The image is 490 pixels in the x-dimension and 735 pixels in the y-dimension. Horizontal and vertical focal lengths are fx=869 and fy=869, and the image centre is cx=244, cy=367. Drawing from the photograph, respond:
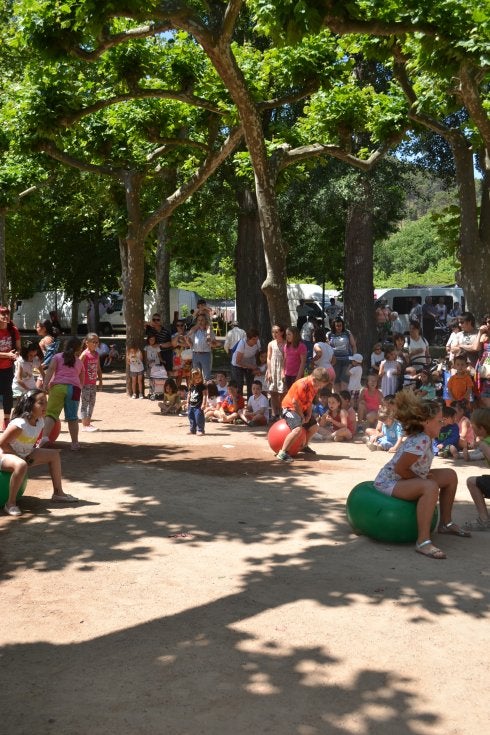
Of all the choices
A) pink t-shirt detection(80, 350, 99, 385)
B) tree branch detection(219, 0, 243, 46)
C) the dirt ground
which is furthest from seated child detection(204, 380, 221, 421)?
tree branch detection(219, 0, 243, 46)

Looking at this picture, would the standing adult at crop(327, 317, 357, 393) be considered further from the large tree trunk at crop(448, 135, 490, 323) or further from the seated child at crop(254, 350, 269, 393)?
the large tree trunk at crop(448, 135, 490, 323)

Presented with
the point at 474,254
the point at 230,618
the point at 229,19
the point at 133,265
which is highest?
the point at 229,19

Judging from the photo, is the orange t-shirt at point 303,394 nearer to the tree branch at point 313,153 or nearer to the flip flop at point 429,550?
the flip flop at point 429,550

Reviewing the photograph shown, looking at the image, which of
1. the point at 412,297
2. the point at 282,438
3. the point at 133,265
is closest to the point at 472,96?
the point at 282,438

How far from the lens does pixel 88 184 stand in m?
26.9

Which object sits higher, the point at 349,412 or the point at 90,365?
the point at 90,365

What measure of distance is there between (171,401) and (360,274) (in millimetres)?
8281

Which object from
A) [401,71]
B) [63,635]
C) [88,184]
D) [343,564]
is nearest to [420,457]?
[343,564]

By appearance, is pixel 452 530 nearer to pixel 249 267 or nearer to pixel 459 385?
pixel 459 385

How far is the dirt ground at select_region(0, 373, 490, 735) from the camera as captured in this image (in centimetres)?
450

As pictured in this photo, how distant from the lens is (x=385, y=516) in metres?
7.43

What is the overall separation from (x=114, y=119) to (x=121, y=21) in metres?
2.29

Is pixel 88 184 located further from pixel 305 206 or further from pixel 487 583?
pixel 487 583

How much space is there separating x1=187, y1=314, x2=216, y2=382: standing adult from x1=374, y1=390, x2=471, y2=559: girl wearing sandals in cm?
912
